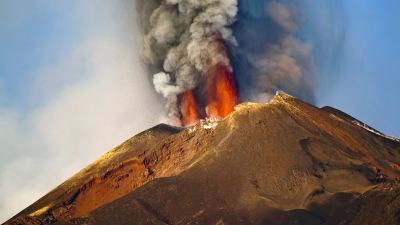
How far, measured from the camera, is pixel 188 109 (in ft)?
257

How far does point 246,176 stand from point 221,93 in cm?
2027

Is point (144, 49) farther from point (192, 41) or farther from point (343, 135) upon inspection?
point (343, 135)

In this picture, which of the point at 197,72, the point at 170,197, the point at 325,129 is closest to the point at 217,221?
the point at 170,197

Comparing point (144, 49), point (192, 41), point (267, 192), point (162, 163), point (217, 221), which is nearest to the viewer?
point (217, 221)

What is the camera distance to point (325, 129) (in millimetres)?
62875

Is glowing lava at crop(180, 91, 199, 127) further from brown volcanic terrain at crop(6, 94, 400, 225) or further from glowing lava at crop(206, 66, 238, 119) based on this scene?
brown volcanic terrain at crop(6, 94, 400, 225)

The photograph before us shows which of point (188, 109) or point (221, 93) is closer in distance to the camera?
point (221, 93)

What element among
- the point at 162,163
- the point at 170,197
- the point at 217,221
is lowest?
the point at 217,221

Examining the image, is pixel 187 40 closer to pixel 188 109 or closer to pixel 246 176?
pixel 188 109

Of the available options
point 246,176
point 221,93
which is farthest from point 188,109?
point 246,176

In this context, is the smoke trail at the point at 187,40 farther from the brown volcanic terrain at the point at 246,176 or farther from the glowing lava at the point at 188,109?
the brown volcanic terrain at the point at 246,176

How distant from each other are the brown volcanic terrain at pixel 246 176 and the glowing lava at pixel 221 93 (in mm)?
7314

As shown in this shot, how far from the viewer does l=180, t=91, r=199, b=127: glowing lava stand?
3051 inches

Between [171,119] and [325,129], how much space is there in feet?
75.4
